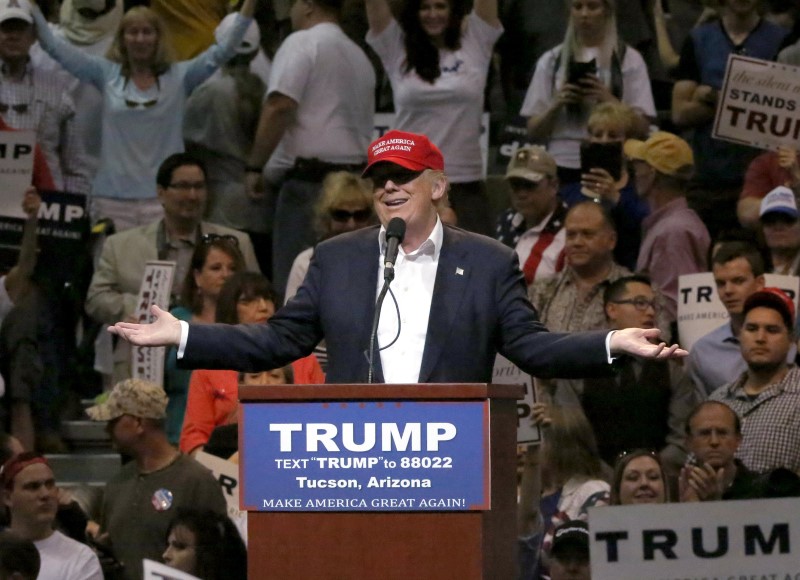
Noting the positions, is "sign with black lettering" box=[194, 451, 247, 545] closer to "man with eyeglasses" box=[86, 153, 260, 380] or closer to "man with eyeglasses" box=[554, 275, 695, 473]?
"man with eyeglasses" box=[554, 275, 695, 473]

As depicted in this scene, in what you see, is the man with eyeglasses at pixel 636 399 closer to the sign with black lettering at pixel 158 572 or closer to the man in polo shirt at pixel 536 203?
the man in polo shirt at pixel 536 203

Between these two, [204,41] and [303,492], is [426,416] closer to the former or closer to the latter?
[303,492]

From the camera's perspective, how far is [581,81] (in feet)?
31.4

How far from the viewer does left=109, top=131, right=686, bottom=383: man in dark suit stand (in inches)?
193

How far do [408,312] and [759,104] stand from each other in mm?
4744

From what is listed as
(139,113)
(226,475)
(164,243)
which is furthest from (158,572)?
(139,113)

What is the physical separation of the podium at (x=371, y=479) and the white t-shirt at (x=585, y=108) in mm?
5391

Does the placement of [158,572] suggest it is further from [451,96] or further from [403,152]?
[451,96]

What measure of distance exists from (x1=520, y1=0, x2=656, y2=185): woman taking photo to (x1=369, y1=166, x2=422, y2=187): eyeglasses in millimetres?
4768

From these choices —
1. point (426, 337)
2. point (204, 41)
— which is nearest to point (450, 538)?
point (426, 337)

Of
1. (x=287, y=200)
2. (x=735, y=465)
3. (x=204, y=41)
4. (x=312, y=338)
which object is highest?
(x=204, y=41)

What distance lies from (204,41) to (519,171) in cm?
229

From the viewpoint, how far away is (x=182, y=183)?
921 centimetres

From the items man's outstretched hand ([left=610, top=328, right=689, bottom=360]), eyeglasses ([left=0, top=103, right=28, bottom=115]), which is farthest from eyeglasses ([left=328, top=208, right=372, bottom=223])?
man's outstretched hand ([left=610, top=328, right=689, bottom=360])
